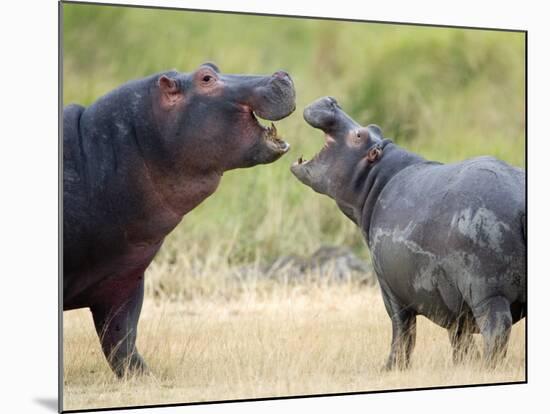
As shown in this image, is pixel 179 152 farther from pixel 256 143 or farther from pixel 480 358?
pixel 480 358

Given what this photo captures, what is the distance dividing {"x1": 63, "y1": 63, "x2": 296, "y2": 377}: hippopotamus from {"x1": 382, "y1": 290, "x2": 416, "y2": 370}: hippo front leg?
→ 1662mm

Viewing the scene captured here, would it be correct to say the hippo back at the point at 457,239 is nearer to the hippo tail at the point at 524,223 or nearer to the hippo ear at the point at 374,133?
the hippo tail at the point at 524,223

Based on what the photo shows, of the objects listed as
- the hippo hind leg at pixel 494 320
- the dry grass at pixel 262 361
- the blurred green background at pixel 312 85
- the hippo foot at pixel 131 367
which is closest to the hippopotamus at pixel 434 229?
the hippo hind leg at pixel 494 320

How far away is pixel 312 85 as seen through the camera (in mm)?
16531

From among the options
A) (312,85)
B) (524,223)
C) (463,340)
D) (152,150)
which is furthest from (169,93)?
(312,85)

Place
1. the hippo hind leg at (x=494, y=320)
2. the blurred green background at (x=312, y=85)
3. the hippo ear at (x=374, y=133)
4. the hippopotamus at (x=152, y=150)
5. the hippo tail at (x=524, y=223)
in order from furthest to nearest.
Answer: the blurred green background at (x=312, y=85) → the hippo ear at (x=374, y=133) → the hippo tail at (x=524, y=223) → the hippo hind leg at (x=494, y=320) → the hippopotamus at (x=152, y=150)

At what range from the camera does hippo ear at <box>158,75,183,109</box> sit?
891 cm

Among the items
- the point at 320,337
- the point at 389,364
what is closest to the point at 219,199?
the point at 320,337

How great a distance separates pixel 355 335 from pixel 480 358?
1516 millimetres

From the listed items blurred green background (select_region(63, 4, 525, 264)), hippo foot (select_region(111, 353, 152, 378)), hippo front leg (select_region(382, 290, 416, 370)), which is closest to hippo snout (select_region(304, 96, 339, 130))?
hippo front leg (select_region(382, 290, 416, 370))

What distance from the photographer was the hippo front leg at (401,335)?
32.0 ft

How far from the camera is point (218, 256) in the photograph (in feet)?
49.0

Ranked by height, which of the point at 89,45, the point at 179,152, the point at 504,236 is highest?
the point at 89,45

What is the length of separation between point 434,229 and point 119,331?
92.7 inches
